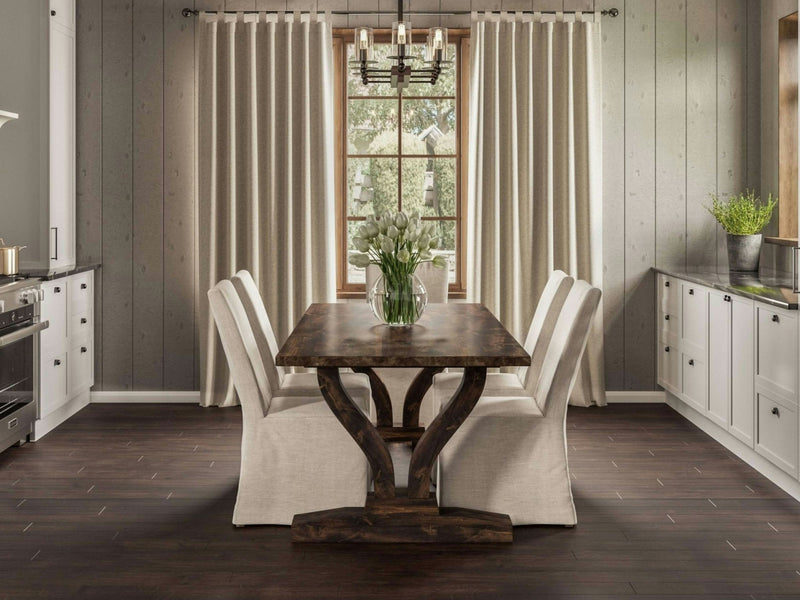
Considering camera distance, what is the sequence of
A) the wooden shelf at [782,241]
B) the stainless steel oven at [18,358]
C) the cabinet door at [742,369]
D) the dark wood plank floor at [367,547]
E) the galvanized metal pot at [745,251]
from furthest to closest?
the galvanized metal pot at [745,251]
the wooden shelf at [782,241]
the stainless steel oven at [18,358]
the cabinet door at [742,369]
the dark wood plank floor at [367,547]

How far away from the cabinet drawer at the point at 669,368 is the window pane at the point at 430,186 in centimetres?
157

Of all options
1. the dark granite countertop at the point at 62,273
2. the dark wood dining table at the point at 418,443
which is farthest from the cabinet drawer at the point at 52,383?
the dark wood dining table at the point at 418,443

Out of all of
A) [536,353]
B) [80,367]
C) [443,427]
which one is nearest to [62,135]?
[80,367]

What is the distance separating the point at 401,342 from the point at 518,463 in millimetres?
639

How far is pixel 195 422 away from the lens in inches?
195

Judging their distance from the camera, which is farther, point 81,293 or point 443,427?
point 81,293

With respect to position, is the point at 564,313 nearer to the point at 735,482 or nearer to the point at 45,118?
the point at 735,482

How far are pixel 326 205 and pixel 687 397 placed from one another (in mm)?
2411

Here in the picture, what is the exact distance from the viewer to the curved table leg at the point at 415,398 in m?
4.11

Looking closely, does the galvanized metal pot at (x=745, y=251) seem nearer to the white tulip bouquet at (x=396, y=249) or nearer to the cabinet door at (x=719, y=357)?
the cabinet door at (x=719, y=357)

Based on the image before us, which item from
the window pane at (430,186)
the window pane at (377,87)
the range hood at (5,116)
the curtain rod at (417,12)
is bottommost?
the window pane at (430,186)

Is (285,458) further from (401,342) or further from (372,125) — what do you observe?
(372,125)

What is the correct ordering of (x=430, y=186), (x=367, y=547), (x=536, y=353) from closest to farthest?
(x=367, y=547), (x=536, y=353), (x=430, y=186)

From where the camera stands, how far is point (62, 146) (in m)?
5.09
